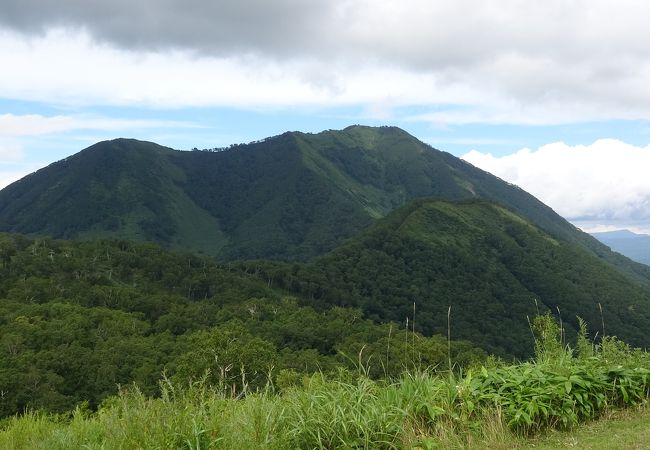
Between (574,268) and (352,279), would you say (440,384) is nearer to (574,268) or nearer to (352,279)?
(352,279)

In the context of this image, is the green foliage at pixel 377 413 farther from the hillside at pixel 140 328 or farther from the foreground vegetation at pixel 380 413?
the hillside at pixel 140 328

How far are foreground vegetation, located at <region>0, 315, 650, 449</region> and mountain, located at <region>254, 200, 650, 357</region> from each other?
423 feet

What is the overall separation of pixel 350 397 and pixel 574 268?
200 meters

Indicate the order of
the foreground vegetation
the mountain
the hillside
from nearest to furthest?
the foreground vegetation < the hillside < the mountain

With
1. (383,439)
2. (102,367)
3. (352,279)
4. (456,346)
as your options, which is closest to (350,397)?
(383,439)

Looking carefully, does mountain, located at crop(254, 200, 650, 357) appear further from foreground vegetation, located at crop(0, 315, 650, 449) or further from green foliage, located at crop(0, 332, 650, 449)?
green foliage, located at crop(0, 332, 650, 449)

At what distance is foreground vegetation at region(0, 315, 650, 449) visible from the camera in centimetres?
496

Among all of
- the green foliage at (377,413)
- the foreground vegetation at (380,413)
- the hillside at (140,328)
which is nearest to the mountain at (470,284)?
the hillside at (140,328)

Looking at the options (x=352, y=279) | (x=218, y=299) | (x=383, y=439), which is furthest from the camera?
(x=352, y=279)

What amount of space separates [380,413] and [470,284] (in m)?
172

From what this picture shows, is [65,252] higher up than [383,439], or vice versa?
[383,439]

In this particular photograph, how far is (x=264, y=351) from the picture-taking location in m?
50.7

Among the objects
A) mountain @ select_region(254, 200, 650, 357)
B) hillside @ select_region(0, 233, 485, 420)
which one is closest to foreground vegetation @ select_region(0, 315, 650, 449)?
hillside @ select_region(0, 233, 485, 420)

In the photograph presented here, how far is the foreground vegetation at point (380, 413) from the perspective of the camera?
16.3 ft
